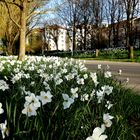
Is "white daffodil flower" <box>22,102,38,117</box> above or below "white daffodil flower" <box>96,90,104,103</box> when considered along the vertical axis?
above

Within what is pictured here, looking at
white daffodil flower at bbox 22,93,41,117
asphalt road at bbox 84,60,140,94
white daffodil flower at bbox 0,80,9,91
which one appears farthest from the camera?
asphalt road at bbox 84,60,140,94

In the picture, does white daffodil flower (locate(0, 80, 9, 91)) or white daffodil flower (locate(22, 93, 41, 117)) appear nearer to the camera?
white daffodil flower (locate(22, 93, 41, 117))

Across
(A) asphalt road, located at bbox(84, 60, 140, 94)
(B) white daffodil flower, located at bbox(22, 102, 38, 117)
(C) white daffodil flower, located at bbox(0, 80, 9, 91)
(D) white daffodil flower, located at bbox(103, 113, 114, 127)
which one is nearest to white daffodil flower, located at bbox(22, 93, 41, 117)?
(B) white daffodil flower, located at bbox(22, 102, 38, 117)

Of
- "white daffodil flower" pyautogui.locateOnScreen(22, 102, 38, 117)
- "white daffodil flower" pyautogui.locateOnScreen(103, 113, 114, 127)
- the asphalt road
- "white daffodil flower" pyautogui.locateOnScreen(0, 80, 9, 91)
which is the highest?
"white daffodil flower" pyautogui.locateOnScreen(0, 80, 9, 91)

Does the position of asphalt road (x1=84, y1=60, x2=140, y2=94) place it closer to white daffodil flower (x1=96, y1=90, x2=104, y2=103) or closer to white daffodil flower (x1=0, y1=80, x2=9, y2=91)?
white daffodil flower (x1=96, y1=90, x2=104, y2=103)

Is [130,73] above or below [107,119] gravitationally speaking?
below

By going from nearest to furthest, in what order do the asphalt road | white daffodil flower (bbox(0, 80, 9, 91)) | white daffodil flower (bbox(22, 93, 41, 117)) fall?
white daffodil flower (bbox(22, 93, 41, 117)) < white daffodil flower (bbox(0, 80, 9, 91)) < the asphalt road

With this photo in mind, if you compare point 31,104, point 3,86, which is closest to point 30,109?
point 31,104

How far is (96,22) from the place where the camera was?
65188mm

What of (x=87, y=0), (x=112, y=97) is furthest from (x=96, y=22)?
(x=112, y=97)

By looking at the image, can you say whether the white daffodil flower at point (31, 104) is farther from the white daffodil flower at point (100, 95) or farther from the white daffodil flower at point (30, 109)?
the white daffodil flower at point (100, 95)

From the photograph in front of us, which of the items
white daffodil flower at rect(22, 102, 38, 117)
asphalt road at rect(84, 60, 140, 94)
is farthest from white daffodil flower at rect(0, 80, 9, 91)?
asphalt road at rect(84, 60, 140, 94)

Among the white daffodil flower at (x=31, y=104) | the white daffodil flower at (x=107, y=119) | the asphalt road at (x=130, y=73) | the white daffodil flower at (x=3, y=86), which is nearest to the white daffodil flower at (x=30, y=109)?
the white daffodil flower at (x=31, y=104)

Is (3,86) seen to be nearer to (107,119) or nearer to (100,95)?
(100,95)
